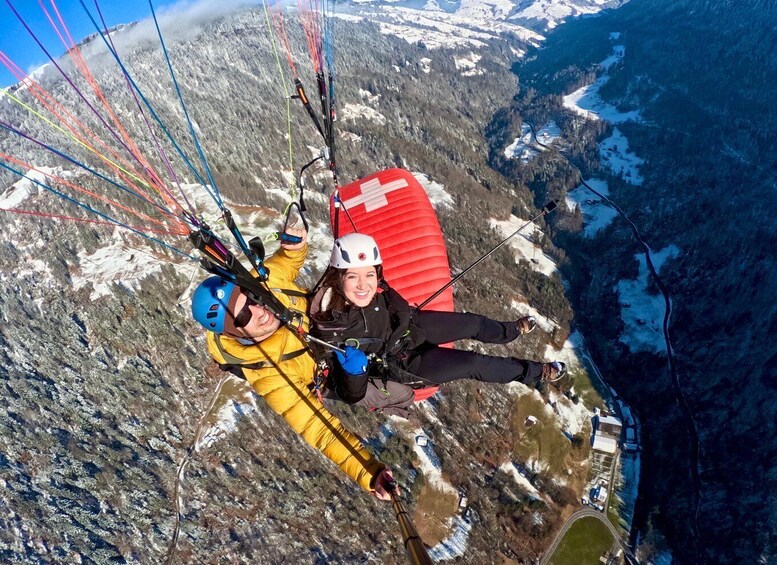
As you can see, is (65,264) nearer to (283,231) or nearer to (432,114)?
(283,231)

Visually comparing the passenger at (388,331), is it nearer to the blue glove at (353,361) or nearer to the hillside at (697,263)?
the blue glove at (353,361)

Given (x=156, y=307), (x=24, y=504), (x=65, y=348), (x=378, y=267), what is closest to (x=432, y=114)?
(x=156, y=307)

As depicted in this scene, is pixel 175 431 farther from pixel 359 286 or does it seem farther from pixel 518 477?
pixel 359 286

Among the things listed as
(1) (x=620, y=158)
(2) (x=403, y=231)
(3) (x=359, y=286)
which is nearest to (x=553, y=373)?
(3) (x=359, y=286)

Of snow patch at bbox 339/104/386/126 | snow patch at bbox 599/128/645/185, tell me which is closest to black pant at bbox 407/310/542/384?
snow patch at bbox 599/128/645/185

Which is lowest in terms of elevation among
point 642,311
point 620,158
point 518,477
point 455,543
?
point 455,543

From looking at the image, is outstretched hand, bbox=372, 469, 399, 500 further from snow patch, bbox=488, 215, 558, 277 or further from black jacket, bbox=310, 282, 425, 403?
snow patch, bbox=488, 215, 558, 277
